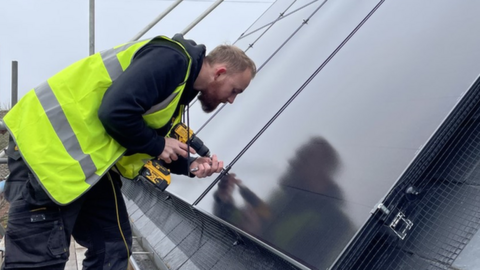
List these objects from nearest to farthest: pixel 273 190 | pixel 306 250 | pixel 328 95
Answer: pixel 306 250, pixel 273 190, pixel 328 95

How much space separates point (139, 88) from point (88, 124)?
27cm

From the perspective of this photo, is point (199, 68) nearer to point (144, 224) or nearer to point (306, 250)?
point (306, 250)

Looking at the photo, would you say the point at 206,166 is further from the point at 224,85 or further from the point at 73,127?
the point at 73,127

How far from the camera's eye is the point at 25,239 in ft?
6.39

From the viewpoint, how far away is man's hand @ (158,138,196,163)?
207 cm

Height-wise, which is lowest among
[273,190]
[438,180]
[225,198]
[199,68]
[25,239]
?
[25,239]

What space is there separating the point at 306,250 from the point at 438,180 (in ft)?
1.72

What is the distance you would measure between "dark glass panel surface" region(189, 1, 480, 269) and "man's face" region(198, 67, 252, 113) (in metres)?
0.32

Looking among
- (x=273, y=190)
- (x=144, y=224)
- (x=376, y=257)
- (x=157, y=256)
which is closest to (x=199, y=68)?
(x=273, y=190)

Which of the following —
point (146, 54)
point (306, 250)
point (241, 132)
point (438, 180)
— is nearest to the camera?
point (306, 250)

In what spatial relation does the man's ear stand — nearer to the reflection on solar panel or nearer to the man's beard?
the man's beard

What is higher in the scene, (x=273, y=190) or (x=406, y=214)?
(x=406, y=214)

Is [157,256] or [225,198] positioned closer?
[225,198]

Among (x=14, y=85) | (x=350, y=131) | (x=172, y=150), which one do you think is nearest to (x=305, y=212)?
(x=350, y=131)
